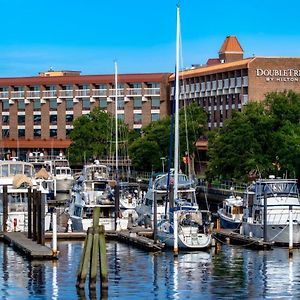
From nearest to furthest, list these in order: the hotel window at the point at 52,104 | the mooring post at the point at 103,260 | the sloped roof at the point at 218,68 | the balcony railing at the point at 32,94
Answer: the mooring post at the point at 103,260
the sloped roof at the point at 218,68
the hotel window at the point at 52,104
the balcony railing at the point at 32,94

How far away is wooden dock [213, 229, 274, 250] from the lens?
73562 millimetres

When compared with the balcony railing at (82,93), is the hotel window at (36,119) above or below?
below

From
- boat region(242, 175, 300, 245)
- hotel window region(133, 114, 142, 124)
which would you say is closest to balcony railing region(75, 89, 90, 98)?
hotel window region(133, 114, 142, 124)

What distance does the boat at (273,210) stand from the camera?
75375 millimetres

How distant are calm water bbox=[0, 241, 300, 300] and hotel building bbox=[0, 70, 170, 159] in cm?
11589

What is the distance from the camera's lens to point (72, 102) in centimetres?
19600

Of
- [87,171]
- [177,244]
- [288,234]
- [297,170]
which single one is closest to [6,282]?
[177,244]

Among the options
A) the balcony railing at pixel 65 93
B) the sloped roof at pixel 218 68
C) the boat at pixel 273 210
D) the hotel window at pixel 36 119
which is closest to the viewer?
the boat at pixel 273 210

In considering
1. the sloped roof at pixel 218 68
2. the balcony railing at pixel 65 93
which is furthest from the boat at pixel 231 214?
the balcony railing at pixel 65 93

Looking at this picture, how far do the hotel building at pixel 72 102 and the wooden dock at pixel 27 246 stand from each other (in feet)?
362

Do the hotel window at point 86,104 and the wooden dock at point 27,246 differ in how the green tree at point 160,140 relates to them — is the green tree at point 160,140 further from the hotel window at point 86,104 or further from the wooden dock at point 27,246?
the wooden dock at point 27,246

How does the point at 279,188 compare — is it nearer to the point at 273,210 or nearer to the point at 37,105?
the point at 273,210

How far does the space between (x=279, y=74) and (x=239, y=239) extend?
252ft

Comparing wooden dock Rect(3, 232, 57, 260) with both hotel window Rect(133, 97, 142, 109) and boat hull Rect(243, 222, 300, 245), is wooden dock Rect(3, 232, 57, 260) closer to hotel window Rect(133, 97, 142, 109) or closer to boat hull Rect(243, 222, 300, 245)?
boat hull Rect(243, 222, 300, 245)
